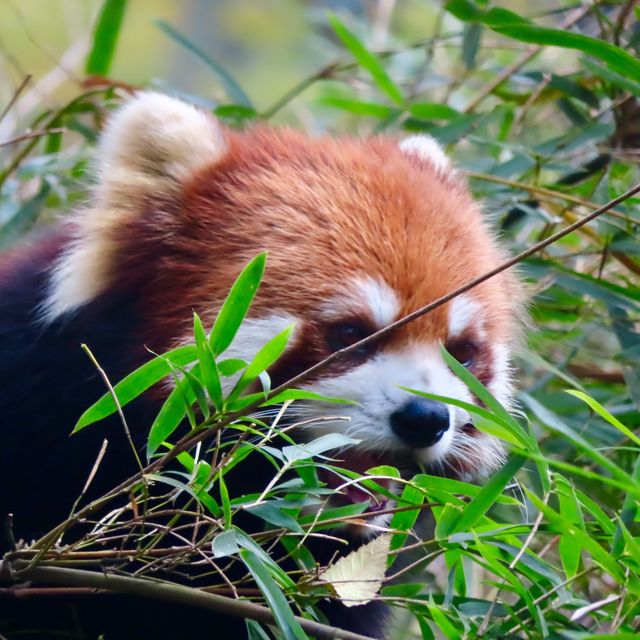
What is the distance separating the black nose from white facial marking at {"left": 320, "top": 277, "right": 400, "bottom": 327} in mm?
213

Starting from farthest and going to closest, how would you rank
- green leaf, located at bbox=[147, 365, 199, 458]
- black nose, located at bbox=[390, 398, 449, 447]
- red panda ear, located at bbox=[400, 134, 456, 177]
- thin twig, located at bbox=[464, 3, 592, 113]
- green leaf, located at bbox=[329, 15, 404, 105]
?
thin twig, located at bbox=[464, 3, 592, 113] → green leaf, located at bbox=[329, 15, 404, 105] → red panda ear, located at bbox=[400, 134, 456, 177] → black nose, located at bbox=[390, 398, 449, 447] → green leaf, located at bbox=[147, 365, 199, 458]

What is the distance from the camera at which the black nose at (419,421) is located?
2.01m

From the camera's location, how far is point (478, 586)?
3084mm

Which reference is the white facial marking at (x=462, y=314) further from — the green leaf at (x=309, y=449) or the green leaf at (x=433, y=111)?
the green leaf at (x=433, y=111)

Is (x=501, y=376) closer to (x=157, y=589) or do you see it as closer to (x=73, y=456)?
(x=73, y=456)

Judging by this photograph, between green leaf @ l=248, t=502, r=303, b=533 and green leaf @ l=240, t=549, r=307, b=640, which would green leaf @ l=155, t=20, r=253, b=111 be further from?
green leaf @ l=240, t=549, r=307, b=640

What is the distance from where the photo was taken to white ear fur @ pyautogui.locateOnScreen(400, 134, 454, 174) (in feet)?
8.61

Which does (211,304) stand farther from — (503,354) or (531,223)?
(531,223)

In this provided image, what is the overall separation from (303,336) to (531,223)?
1388mm

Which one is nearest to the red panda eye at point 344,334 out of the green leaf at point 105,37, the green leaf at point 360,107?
the green leaf at point 360,107

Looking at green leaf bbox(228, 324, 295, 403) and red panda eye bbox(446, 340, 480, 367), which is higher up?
green leaf bbox(228, 324, 295, 403)

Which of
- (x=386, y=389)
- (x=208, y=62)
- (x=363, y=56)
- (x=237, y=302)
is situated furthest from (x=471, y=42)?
(x=237, y=302)

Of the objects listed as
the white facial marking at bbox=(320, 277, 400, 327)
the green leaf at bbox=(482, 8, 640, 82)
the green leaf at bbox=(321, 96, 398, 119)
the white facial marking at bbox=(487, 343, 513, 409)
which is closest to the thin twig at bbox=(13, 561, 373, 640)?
the white facial marking at bbox=(320, 277, 400, 327)

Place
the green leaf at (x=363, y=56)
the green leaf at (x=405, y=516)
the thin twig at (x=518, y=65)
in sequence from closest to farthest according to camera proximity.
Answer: the green leaf at (x=405, y=516) → the green leaf at (x=363, y=56) → the thin twig at (x=518, y=65)
